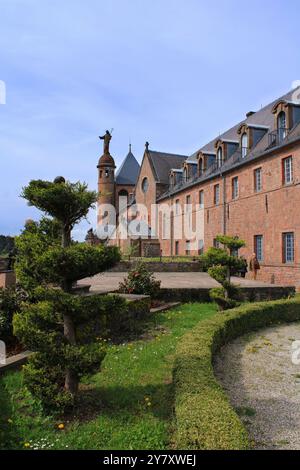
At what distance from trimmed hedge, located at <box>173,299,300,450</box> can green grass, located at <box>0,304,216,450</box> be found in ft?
1.03

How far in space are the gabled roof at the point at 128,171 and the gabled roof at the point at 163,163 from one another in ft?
36.3

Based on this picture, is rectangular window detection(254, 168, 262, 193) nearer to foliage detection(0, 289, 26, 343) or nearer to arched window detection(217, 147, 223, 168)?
arched window detection(217, 147, 223, 168)

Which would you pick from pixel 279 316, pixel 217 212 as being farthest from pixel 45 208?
pixel 217 212

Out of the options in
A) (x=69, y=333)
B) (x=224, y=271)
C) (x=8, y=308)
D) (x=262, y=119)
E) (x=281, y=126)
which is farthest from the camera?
(x=262, y=119)

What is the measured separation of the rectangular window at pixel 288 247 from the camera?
2062 centimetres

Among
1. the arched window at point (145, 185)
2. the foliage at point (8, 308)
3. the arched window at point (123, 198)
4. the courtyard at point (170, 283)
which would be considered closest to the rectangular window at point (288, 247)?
the courtyard at point (170, 283)

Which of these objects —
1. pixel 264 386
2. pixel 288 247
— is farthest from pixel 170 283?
pixel 264 386

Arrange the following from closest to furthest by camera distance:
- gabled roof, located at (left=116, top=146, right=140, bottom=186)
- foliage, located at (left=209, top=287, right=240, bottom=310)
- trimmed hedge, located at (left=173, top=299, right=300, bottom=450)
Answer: trimmed hedge, located at (left=173, top=299, right=300, bottom=450)
foliage, located at (left=209, top=287, right=240, bottom=310)
gabled roof, located at (left=116, top=146, right=140, bottom=186)

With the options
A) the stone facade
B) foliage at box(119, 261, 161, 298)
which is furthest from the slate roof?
foliage at box(119, 261, 161, 298)

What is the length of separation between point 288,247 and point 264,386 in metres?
16.0

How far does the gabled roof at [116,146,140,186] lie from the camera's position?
192 ft

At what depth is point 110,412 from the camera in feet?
15.5

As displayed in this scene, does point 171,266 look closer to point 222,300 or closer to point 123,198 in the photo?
point 222,300

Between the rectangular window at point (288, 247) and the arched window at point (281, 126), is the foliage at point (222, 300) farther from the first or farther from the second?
the arched window at point (281, 126)
